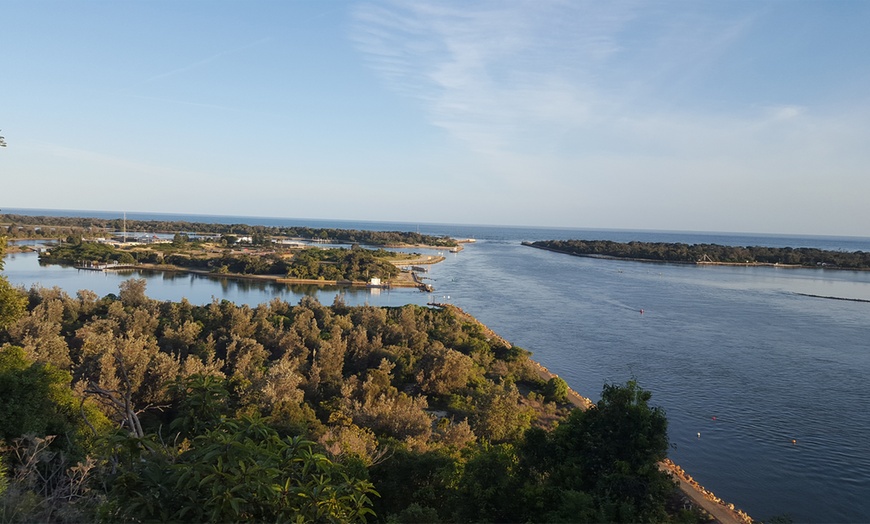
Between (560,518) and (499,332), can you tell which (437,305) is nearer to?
(499,332)

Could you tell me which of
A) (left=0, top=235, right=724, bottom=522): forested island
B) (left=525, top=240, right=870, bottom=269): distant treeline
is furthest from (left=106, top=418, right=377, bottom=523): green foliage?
(left=525, top=240, right=870, bottom=269): distant treeline

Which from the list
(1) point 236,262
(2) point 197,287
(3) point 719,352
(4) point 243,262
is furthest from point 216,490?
(1) point 236,262

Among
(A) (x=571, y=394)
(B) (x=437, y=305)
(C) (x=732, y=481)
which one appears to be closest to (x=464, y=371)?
(A) (x=571, y=394)

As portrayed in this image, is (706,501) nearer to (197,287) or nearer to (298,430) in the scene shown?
(298,430)

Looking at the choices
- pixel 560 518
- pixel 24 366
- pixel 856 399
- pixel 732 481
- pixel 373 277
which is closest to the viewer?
pixel 560 518

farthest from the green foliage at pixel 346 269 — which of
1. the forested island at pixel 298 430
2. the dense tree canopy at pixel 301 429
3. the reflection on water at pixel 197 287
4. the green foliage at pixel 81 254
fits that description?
the forested island at pixel 298 430

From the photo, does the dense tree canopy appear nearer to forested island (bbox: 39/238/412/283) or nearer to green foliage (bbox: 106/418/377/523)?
green foliage (bbox: 106/418/377/523)
